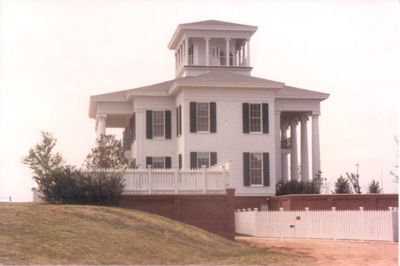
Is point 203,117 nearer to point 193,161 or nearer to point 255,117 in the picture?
point 193,161

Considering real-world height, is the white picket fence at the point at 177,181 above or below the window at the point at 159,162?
below

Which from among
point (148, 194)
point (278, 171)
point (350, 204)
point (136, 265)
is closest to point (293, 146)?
point (278, 171)

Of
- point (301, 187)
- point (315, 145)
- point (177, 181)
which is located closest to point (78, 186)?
point (177, 181)

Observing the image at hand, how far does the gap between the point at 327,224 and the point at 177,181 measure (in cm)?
762

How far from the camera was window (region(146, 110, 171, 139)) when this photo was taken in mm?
43062

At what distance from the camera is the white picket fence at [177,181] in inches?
1077

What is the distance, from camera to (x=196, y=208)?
88.9ft

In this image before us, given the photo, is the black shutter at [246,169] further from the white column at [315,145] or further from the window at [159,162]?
the white column at [315,145]

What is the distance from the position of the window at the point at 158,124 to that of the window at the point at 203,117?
285 cm

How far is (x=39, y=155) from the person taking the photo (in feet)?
165

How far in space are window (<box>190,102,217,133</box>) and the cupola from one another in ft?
26.2

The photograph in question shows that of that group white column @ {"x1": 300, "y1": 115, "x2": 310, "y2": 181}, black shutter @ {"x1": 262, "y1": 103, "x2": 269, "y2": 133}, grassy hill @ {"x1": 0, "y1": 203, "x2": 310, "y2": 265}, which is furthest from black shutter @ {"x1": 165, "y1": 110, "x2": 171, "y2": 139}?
grassy hill @ {"x1": 0, "y1": 203, "x2": 310, "y2": 265}

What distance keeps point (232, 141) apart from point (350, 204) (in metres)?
9.07

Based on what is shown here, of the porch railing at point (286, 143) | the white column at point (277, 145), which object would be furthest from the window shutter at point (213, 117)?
the porch railing at point (286, 143)
